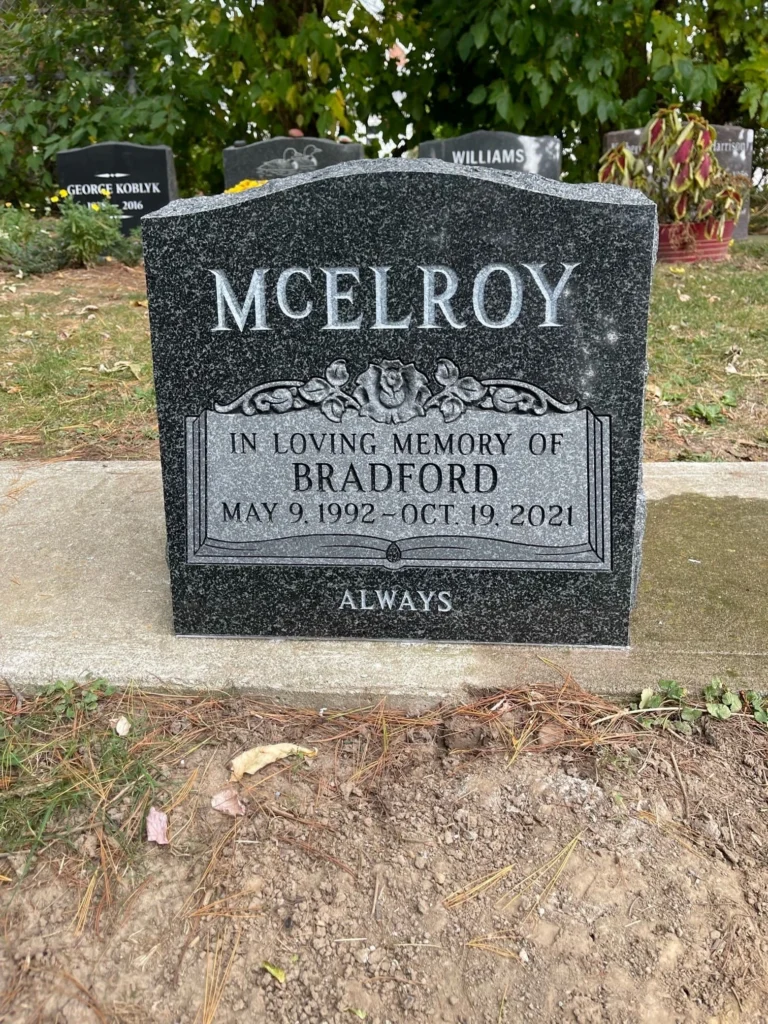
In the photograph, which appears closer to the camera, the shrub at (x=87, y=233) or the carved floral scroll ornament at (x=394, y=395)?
the carved floral scroll ornament at (x=394, y=395)

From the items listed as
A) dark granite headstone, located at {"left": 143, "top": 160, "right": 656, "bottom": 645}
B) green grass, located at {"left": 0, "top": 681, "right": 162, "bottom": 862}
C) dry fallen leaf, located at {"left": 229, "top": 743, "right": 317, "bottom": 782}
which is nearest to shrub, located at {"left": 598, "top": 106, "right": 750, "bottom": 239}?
dark granite headstone, located at {"left": 143, "top": 160, "right": 656, "bottom": 645}

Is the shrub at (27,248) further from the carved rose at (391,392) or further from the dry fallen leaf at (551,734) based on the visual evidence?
the dry fallen leaf at (551,734)

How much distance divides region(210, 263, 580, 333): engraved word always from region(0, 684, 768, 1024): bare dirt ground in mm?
861

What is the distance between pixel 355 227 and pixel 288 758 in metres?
1.16

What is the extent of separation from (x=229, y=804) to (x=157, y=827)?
14 cm

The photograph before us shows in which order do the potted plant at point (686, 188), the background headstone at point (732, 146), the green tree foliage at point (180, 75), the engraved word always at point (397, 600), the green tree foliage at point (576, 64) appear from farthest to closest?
the background headstone at point (732, 146)
the green tree foliage at point (180, 75)
the green tree foliage at point (576, 64)
the potted plant at point (686, 188)
the engraved word always at point (397, 600)

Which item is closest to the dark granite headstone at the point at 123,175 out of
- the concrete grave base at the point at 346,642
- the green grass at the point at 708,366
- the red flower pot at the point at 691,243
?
the red flower pot at the point at 691,243

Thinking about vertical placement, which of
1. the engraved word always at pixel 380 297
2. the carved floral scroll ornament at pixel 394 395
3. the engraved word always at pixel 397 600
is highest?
the engraved word always at pixel 380 297

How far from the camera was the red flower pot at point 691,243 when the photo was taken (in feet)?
24.3

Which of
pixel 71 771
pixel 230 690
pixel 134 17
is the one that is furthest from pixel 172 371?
A: pixel 134 17

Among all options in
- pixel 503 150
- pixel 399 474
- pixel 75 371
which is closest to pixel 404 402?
pixel 399 474

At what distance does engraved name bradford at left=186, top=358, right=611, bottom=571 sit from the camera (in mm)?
2100

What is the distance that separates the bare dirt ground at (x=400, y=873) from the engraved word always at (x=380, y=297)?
0.86m

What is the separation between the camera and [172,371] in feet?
6.96
